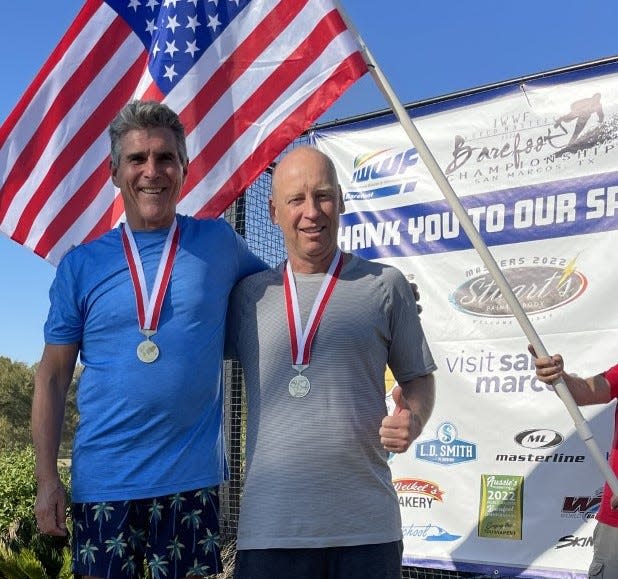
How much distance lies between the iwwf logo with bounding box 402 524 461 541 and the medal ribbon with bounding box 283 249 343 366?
2727 millimetres

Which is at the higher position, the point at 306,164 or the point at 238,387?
the point at 306,164

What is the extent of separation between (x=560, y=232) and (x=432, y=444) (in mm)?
1476

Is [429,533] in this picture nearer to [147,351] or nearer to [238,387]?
[238,387]

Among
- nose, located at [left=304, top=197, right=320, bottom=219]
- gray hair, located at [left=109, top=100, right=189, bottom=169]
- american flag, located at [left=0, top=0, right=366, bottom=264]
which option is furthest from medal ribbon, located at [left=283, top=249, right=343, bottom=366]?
american flag, located at [left=0, top=0, right=366, bottom=264]

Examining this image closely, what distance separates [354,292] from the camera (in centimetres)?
251

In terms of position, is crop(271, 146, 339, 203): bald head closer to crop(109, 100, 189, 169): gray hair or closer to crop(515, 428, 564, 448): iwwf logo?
crop(109, 100, 189, 169): gray hair

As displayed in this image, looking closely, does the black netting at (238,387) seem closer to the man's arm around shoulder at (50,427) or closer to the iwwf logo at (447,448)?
the iwwf logo at (447,448)

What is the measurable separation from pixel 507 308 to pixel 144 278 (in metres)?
2.65

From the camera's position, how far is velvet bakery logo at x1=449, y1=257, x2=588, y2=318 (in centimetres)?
436

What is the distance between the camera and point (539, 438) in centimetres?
440

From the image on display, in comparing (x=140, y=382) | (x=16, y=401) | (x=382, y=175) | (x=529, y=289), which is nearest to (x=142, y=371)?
(x=140, y=382)

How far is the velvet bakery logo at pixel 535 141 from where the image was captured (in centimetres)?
434

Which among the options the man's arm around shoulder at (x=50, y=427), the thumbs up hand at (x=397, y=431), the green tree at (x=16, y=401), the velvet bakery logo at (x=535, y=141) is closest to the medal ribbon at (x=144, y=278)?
the man's arm around shoulder at (x=50, y=427)

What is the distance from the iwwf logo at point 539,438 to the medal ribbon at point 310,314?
2316mm
